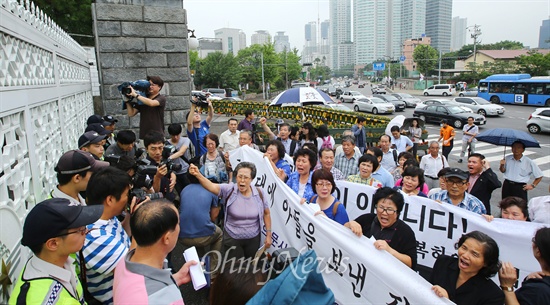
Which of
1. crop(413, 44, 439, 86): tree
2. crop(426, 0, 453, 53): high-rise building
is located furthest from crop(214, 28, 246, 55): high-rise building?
crop(413, 44, 439, 86): tree

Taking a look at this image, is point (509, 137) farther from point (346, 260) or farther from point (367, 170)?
point (346, 260)

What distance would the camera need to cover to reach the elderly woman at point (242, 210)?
12.3 feet

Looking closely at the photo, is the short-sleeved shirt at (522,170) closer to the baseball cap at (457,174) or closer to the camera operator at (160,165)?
the baseball cap at (457,174)

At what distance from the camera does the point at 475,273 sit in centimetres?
249

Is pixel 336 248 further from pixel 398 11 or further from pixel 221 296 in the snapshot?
pixel 398 11

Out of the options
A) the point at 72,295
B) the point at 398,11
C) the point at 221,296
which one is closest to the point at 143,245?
the point at 72,295

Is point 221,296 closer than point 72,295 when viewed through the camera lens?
Yes

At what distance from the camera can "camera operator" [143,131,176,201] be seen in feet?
12.0

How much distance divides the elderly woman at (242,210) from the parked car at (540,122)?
60.3 ft

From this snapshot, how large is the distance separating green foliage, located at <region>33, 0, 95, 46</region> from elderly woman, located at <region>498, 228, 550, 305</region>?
62.2ft

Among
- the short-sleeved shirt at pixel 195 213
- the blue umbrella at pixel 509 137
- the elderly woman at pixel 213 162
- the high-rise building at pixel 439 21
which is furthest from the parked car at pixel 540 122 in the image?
the high-rise building at pixel 439 21

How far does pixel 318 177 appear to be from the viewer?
3.79m

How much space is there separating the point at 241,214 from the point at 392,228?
152 centimetres

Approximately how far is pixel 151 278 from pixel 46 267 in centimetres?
52
